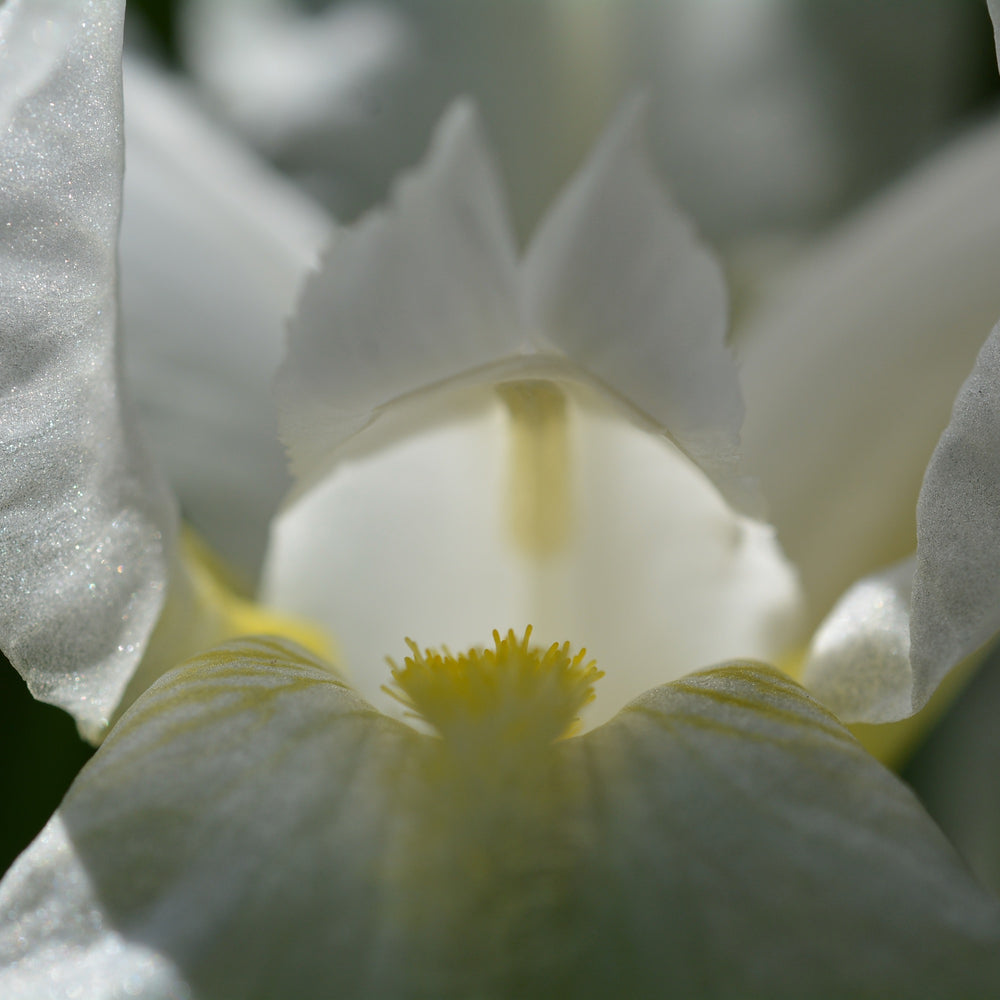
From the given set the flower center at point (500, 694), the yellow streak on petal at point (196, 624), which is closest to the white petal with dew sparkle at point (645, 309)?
the flower center at point (500, 694)

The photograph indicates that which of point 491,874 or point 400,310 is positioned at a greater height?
point 400,310

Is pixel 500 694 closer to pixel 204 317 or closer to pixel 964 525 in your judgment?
pixel 964 525

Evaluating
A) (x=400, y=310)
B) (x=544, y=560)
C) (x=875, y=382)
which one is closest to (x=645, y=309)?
(x=400, y=310)

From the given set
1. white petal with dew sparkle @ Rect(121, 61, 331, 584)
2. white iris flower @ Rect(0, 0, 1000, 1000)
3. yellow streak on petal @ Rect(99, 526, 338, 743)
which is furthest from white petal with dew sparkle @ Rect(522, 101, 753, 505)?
white petal with dew sparkle @ Rect(121, 61, 331, 584)

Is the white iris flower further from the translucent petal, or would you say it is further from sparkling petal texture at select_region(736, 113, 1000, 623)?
sparkling petal texture at select_region(736, 113, 1000, 623)

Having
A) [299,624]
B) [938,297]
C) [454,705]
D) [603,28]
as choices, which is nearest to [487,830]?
[454,705]

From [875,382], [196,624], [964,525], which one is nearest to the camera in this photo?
[964,525]

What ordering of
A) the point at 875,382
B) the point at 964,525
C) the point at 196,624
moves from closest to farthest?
1. the point at 964,525
2. the point at 196,624
3. the point at 875,382
